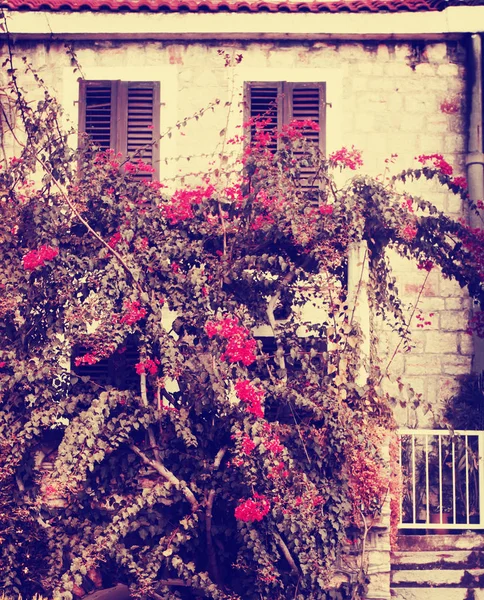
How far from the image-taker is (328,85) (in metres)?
10.5

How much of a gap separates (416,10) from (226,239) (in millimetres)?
3598

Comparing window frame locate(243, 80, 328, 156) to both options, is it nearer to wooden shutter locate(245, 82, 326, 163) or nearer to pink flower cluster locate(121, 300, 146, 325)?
wooden shutter locate(245, 82, 326, 163)

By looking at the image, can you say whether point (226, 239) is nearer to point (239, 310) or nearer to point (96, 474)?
point (239, 310)

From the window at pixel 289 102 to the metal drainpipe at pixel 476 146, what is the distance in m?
1.51

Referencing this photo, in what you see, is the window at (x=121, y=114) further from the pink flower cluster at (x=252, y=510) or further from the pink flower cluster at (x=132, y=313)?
the pink flower cluster at (x=252, y=510)

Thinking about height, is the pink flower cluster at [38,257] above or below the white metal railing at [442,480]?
above

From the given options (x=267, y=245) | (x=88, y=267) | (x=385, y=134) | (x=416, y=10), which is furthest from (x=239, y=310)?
(x=416, y=10)

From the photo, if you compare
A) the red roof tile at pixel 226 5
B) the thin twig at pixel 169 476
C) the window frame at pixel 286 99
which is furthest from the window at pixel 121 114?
the thin twig at pixel 169 476

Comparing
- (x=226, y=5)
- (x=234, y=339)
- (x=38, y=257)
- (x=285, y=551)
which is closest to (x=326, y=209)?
(x=234, y=339)

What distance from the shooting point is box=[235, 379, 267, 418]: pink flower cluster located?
7.54 m

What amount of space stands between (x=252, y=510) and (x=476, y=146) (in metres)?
4.81

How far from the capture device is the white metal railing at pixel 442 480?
8961mm

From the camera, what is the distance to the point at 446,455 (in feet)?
30.7

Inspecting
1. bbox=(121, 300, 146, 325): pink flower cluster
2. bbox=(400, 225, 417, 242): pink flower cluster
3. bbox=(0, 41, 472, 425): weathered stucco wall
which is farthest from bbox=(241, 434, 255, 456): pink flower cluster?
bbox=(0, 41, 472, 425): weathered stucco wall
